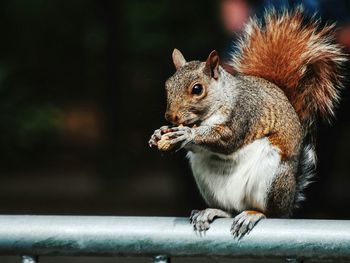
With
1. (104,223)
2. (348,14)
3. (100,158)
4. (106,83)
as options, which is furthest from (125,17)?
(104,223)

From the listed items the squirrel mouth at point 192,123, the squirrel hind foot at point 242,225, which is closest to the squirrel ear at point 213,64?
the squirrel mouth at point 192,123

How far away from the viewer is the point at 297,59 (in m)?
1.92

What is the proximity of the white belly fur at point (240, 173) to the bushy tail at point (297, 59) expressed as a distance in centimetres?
16

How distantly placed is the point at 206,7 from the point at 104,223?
183 inches

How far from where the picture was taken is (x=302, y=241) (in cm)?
123

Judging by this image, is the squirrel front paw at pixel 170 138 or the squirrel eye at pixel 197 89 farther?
the squirrel eye at pixel 197 89

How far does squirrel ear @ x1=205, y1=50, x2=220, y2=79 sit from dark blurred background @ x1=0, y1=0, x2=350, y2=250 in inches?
87.2

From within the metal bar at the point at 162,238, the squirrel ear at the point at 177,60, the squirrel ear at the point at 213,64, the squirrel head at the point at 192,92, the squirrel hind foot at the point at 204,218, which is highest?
the squirrel ear at the point at 177,60

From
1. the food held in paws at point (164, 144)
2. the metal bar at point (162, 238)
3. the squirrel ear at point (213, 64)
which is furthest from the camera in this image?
the squirrel ear at point (213, 64)

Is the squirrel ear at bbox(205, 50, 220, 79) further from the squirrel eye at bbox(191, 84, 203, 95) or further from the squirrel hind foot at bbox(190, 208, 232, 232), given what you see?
the squirrel hind foot at bbox(190, 208, 232, 232)

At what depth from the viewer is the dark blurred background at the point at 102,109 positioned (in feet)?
14.5

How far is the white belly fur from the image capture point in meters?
1.77

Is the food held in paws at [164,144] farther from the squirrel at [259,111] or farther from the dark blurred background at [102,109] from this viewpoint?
the dark blurred background at [102,109]

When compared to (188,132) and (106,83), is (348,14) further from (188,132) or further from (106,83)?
(106,83)
